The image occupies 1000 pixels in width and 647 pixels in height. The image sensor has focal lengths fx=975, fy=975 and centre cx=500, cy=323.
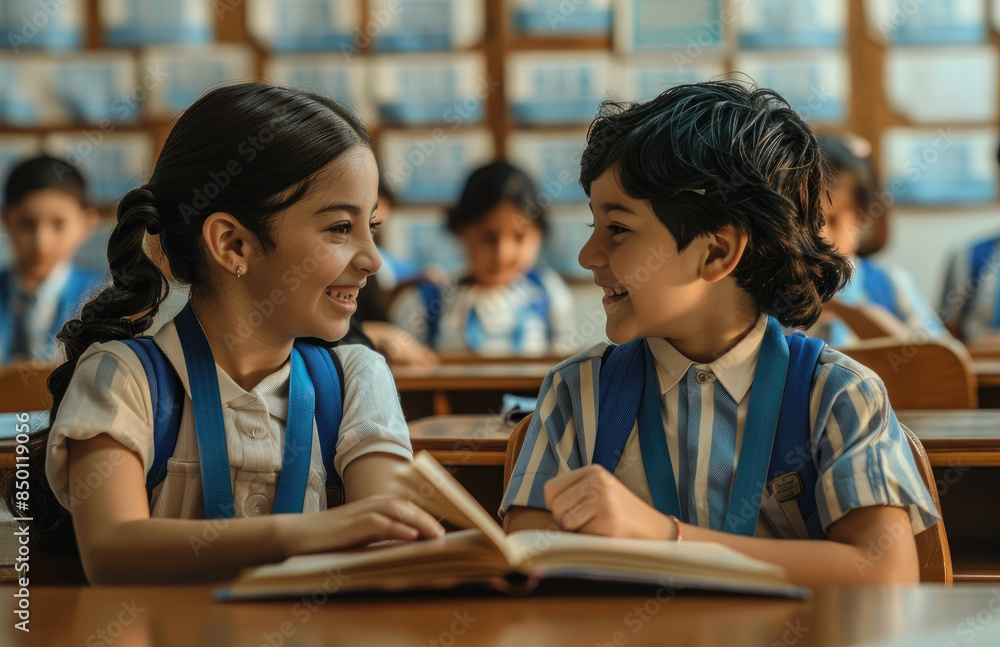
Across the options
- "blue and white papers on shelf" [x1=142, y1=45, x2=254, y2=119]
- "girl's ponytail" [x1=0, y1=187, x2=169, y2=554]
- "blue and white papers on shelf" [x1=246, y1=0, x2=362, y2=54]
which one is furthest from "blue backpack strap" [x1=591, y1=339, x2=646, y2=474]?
"blue and white papers on shelf" [x1=142, y1=45, x2=254, y2=119]

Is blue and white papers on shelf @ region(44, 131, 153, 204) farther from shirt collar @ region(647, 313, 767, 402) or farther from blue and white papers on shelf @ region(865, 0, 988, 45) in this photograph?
shirt collar @ region(647, 313, 767, 402)

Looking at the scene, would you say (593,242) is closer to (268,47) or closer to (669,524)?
(669,524)

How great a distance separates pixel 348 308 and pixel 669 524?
504 millimetres

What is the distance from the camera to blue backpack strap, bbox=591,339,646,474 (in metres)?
1.12

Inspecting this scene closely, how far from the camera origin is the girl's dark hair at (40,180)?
159 inches

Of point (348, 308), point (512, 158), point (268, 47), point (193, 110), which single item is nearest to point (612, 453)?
point (348, 308)

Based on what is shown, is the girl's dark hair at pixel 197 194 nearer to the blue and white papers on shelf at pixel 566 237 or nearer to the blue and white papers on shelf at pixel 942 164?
the blue and white papers on shelf at pixel 566 237

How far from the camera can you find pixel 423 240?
4.83 metres

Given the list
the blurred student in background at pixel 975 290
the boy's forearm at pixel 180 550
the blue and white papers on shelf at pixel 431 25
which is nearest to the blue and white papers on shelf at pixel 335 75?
the blue and white papers on shelf at pixel 431 25

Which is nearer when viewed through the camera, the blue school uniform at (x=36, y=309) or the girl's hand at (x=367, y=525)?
the girl's hand at (x=367, y=525)

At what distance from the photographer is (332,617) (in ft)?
2.30

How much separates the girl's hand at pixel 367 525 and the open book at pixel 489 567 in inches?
5.8

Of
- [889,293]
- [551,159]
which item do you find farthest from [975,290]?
[551,159]

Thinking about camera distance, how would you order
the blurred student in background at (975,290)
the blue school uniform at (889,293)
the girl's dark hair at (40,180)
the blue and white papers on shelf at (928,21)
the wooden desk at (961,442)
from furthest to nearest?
1. the blue and white papers on shelf at (928,21)
2. the girl's dark hair at (40,180)
3. the blurred student in background at (975,290)
4. the blue school uniform at (889,293)
5. the wooden desk at (961,442)
